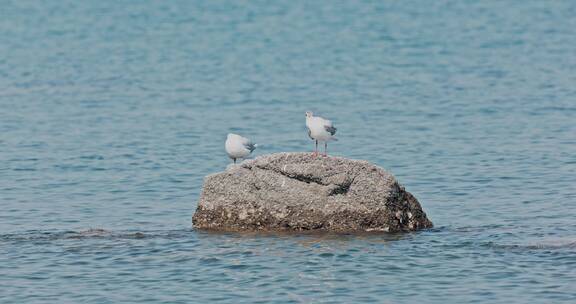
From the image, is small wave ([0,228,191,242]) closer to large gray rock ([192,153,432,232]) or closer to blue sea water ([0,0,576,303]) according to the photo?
blue sea water ([0,0,576,303])

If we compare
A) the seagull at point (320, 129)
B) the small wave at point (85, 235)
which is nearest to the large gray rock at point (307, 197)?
the seagull at point (320, 129)

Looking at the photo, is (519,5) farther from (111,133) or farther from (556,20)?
(111,133)

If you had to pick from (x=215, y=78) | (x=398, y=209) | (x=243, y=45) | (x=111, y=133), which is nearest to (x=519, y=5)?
(x=243, y=45)

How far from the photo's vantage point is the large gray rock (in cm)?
2031

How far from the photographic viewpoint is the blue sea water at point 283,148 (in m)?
17.9

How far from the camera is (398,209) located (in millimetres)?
20484

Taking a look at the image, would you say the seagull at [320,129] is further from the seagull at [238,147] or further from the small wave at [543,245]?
the small wave at [543,245]

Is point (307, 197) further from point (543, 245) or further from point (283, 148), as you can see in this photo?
point (283, 148)

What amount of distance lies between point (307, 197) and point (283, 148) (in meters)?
10.0

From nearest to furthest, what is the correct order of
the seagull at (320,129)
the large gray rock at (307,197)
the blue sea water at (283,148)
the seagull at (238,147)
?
the blue sea water at (283,148)
the large gray rock at (307,197)
the seagull at (320,129)
the seagull at (238,147)

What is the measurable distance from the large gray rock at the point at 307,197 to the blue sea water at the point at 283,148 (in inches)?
17.7

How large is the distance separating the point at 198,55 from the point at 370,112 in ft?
61.3

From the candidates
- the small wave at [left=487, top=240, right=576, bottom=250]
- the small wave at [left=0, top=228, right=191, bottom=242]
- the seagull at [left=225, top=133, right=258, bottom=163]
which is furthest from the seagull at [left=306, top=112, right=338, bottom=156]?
the small wave at [left=487, top=240, right=576, bottom=250]

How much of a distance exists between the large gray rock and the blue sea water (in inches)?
17.7
